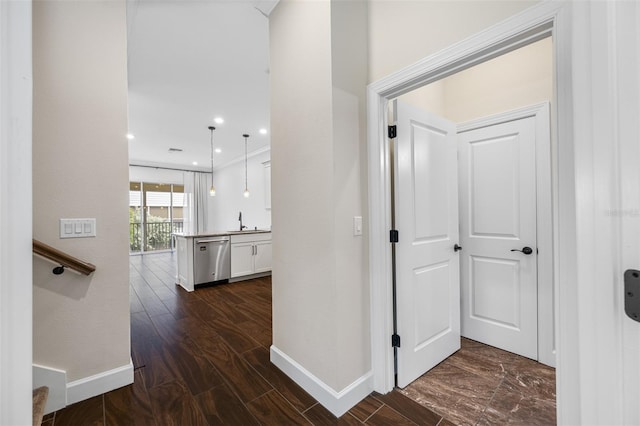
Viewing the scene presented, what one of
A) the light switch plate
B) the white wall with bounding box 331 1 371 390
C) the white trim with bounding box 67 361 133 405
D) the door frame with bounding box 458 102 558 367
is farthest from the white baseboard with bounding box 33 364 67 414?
the door frame with bounding box 458 102 558 367

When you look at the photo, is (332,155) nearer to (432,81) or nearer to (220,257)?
(432,81)

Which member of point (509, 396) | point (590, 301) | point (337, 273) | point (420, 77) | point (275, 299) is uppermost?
point (420, 77)

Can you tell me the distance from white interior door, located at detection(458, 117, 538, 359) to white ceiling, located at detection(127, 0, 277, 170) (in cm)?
219

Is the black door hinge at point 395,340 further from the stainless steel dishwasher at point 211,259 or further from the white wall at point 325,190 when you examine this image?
the stainless steel dishwasher at point 211,259

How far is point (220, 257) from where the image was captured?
452cm

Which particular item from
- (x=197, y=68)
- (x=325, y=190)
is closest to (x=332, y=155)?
(x=325, y=190)

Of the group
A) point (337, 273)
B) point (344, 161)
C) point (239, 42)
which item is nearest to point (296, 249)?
point (337, 273)

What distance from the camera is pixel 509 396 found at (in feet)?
5.69

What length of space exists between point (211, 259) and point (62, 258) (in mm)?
2903

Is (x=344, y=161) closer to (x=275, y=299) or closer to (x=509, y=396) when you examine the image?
(x=275, y=299)

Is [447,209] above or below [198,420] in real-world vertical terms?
above

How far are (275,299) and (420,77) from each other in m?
1.82
